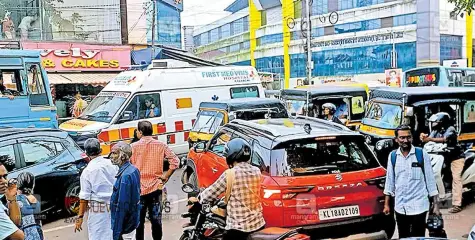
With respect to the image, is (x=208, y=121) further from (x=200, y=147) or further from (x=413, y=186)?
(x=413, y=186)

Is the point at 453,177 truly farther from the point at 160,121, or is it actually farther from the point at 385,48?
the point at 385,48

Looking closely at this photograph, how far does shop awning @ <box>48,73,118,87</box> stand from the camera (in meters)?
20.1

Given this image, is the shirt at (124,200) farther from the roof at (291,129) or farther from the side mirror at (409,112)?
the side mirror at (409,112)

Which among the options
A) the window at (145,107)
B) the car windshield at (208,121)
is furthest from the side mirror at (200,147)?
the window at (145,107)

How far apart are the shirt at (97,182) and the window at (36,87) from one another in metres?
8.00

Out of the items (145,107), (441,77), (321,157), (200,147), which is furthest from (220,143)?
(441,77)

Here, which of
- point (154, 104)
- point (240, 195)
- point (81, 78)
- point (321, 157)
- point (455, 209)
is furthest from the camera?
point (81, 78)

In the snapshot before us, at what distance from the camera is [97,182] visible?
5074 mm

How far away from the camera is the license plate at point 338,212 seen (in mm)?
4992

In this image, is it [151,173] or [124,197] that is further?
[151,173]

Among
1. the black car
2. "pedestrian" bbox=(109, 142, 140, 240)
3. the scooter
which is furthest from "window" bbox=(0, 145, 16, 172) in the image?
the scooter

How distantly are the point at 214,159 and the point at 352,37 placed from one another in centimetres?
4264

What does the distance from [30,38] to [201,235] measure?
18696mm

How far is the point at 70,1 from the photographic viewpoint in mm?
22438
